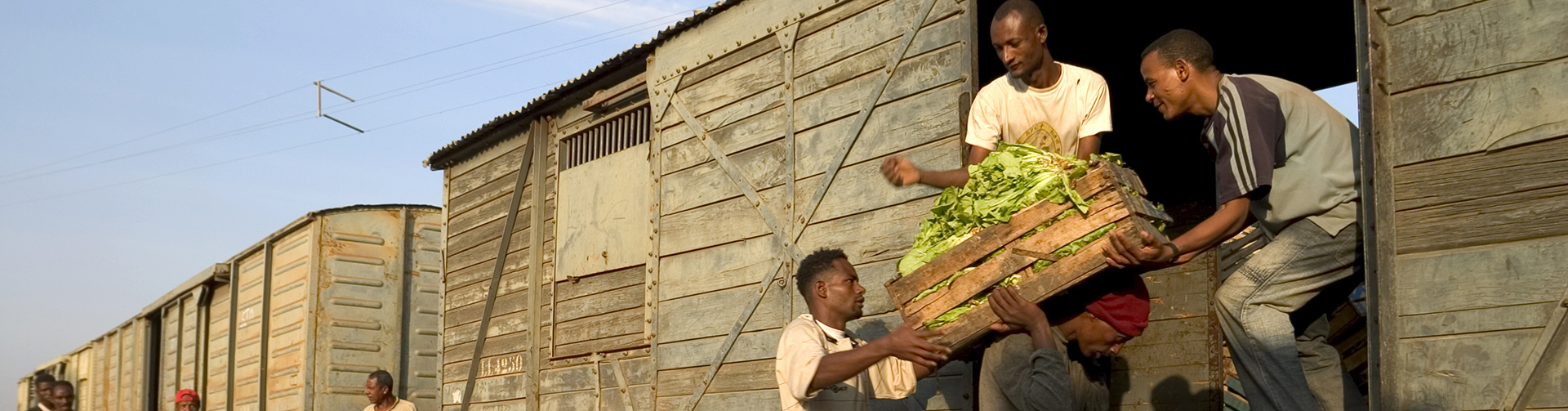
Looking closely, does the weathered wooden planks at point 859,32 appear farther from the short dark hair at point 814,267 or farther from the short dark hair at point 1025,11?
the short dark hair at point 814,267

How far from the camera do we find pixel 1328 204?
4.66 meters

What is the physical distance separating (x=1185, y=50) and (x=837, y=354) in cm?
173

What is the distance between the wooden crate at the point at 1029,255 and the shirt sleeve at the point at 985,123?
843 millimetres

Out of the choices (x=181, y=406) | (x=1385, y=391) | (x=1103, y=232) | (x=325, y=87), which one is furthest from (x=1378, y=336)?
(x=325, y=87)

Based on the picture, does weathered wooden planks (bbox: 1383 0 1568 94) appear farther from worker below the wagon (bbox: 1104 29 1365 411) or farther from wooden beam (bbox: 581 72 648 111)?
wooden beam (bbox: 581 72 648 111)

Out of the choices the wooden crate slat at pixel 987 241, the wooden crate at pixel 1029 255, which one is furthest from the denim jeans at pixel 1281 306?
the wooden crate slat at pixel 987 241

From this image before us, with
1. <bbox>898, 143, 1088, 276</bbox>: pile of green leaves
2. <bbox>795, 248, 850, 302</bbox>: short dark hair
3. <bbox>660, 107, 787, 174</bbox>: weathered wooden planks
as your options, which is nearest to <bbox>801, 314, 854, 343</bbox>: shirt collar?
<bbox>795, 248, 850, 302</bbox>: short dark hair

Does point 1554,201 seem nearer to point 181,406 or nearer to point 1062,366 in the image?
point 1062,366

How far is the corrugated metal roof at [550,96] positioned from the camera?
923cm

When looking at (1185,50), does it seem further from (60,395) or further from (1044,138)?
(60,395)

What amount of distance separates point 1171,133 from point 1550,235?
611 centimetres

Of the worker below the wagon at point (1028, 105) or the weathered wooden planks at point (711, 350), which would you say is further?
the weathered wooden planks at point (711, 350)

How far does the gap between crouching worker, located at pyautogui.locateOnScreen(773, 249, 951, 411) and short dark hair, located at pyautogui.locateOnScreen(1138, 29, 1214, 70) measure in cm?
139

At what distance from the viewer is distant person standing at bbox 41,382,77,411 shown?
9484mm
